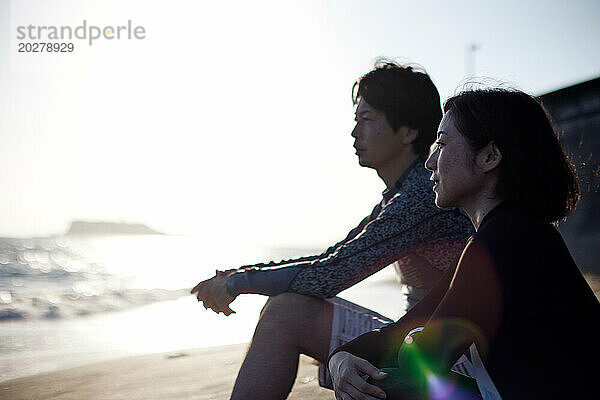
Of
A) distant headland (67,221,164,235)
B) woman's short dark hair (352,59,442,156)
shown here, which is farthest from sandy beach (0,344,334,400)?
distant headland (67,221,164,235)

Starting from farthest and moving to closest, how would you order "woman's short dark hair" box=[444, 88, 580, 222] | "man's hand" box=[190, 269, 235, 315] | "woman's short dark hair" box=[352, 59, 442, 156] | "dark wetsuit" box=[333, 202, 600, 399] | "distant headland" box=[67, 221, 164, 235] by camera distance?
"distant headland" box=[67, 221, 164, 235] → "woman's short dark hair" box=[352, 59, 442, 156] → "man's hand" box=[190, 269, 235, 315] → "woman's short dark hair" box=[444, 88, 580, 222] → "dark wetsuit" box=[333, 202, 600, 399]

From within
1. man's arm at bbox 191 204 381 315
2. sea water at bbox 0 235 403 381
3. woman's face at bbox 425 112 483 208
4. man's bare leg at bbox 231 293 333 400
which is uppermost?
woman's face at bbox 425 112 483 208

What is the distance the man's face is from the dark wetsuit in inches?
44.9

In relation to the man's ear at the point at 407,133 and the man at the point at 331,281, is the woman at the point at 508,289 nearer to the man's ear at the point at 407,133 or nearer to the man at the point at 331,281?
the man at the point at 331,281

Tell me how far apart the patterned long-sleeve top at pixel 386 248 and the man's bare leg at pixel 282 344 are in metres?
0.06

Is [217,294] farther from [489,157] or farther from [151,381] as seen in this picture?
[151,381]

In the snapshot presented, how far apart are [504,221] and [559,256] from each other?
5.1 inches

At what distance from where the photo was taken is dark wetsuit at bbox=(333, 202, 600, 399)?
1.06 metres

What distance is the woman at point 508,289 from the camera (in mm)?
1067

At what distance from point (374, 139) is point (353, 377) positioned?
118 centimetres

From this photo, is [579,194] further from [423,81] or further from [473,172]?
[423,81]

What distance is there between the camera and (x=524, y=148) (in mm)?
1224

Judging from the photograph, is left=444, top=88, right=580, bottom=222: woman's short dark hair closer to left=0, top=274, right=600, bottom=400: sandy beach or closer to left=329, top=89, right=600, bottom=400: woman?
left=329, top=89, right=600, bottom=400: woman

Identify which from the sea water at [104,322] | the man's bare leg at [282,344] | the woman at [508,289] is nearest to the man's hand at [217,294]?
the man's bare leg at [282,344]
